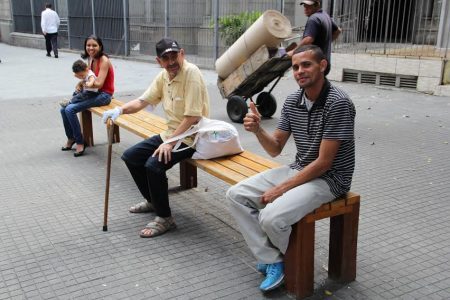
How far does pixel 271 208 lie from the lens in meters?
2.92

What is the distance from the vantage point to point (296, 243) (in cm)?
294

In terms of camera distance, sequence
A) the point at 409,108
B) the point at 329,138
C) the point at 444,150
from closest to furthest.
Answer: the point at 329,138 → the point at 444,150 → the point at 409,108

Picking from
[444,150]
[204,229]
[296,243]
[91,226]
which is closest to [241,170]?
[204,229]

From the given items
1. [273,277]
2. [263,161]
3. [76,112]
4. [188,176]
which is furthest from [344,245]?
[76,112]

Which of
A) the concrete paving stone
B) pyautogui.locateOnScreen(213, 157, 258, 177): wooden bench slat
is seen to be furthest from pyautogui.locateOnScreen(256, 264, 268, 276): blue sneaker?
the concrete paving stone

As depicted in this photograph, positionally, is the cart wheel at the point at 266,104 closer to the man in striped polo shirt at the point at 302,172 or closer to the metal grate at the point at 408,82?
the metal grate at the point at 408,82

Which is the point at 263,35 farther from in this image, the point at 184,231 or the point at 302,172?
the point at 302,172

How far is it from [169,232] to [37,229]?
1084 millimetres

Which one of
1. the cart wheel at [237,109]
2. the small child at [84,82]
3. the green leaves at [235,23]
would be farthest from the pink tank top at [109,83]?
the green leaves at [235,23]

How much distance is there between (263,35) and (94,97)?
2459 millimetres

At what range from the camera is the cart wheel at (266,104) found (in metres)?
7.96

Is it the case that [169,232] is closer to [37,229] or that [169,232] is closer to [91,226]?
[91,226]

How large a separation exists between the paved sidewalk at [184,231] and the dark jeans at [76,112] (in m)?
0.27

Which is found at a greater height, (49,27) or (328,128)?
(328,128)
